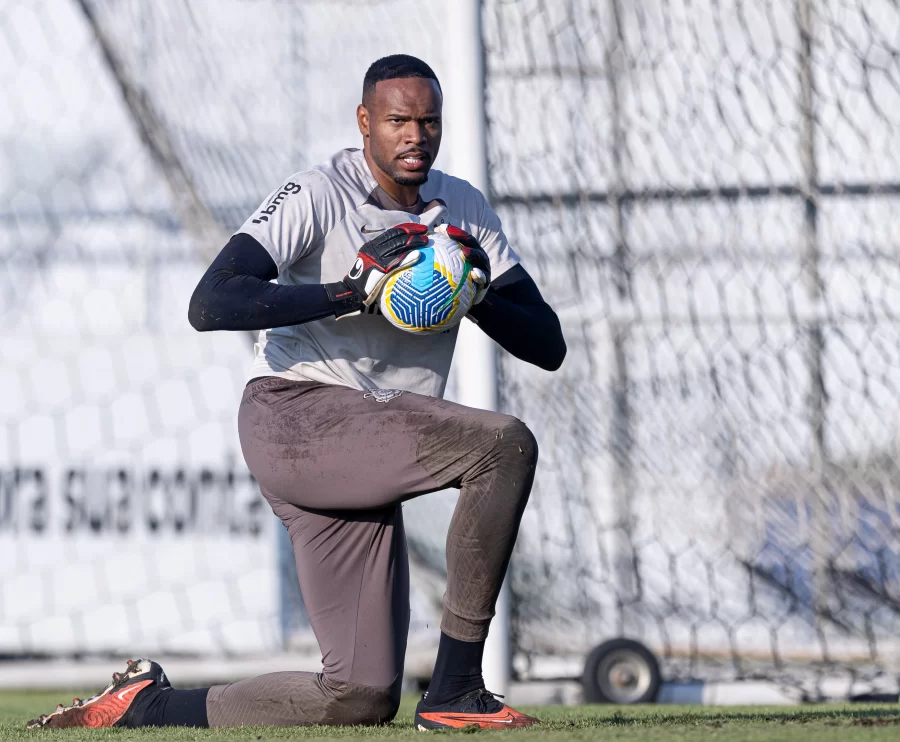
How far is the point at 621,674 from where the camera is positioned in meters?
4.15

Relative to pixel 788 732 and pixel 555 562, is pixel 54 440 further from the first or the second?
pixel 788 732

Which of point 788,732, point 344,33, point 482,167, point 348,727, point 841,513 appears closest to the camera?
point 788,732

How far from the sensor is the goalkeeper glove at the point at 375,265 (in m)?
2.49

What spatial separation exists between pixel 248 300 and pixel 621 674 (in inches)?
86.2

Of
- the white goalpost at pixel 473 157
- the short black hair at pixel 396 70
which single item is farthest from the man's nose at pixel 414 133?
the white goalpost at pixel 473 157

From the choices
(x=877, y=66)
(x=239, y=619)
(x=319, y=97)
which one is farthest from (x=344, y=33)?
(x=239, y=619)

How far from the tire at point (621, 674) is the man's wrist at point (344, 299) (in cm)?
202

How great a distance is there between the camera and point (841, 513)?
437cm

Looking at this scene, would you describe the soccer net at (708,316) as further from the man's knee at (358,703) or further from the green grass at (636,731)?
the man's knee at (358,703)

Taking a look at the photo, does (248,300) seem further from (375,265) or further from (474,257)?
(474,257)

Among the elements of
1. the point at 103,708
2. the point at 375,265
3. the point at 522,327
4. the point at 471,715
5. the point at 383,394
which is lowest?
the point at 103,708

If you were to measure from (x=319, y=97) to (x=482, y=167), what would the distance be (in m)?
1.13

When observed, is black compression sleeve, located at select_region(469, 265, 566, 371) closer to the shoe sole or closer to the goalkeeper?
→ the goalkeeper

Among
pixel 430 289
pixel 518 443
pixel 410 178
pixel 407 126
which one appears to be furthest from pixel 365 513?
pixel 407 126
